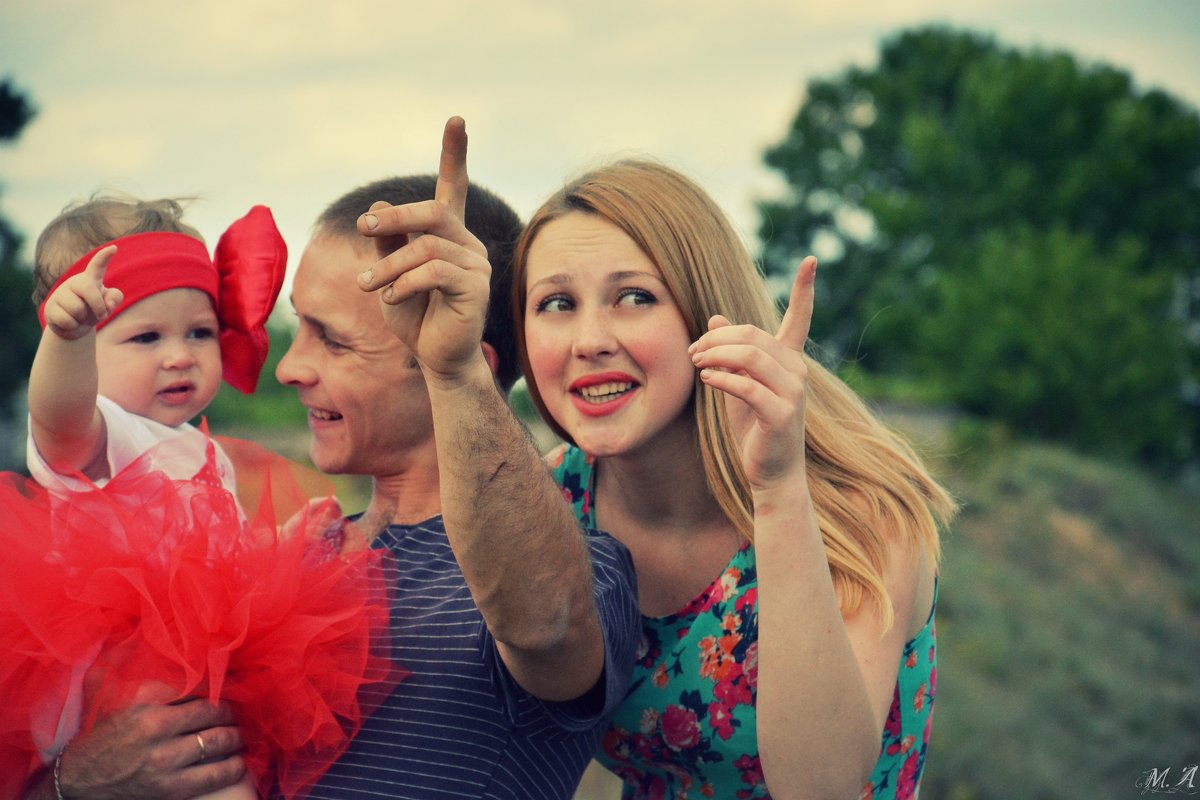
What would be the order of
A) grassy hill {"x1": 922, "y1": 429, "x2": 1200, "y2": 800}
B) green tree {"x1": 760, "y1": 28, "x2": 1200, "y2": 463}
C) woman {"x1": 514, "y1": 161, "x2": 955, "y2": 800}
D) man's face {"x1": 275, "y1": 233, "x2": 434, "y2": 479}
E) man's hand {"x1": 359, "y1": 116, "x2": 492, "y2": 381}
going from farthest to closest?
1. green tree {"x1": 760, "y1": 28, "x2": 1200, "y2": 463}
2. grassy hill {"x1": 922, "y1": 429, "x2": 1200, "y2": 800}
3. man's face {"x1": 275, "y1": 233, "x2": 434, "y2": 479}
4. woman {"x1": 514, "y1": 161, "x2": 955, "y2": 800}
5. man's hand {"x1": 359, "y1": 116, "x2": 492, "y2": 381}

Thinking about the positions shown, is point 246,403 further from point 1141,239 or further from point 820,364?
point 1141,239

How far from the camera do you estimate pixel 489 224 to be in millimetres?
2814

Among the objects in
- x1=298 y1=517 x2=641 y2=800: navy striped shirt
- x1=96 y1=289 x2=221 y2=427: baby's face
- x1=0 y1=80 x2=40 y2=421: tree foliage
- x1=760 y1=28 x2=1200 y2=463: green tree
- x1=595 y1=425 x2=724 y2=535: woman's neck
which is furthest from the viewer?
x1=760 y1=28 x2=1200 y2=463: green tree

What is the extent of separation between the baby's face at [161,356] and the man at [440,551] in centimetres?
27

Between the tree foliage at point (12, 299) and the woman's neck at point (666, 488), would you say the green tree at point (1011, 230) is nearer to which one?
the tree foliage at point (12, 299)

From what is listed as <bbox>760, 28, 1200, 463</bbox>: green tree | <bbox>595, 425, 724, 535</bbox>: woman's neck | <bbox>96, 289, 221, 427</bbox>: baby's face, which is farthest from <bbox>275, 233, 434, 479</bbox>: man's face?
<bbox>760, 28, 1200, 463</bbox>: green tree

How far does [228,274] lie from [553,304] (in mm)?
722

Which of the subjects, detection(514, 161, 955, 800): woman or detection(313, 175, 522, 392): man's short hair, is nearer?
detection(514, 161, 955, 800): woman

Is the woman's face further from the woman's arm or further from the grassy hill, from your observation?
the grassy hill

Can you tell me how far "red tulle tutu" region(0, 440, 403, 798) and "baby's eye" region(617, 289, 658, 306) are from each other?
78 cm

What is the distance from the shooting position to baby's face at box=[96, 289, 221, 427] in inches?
103

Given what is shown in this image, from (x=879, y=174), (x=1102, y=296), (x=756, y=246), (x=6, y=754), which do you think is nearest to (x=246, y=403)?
(x=756, y=246)
